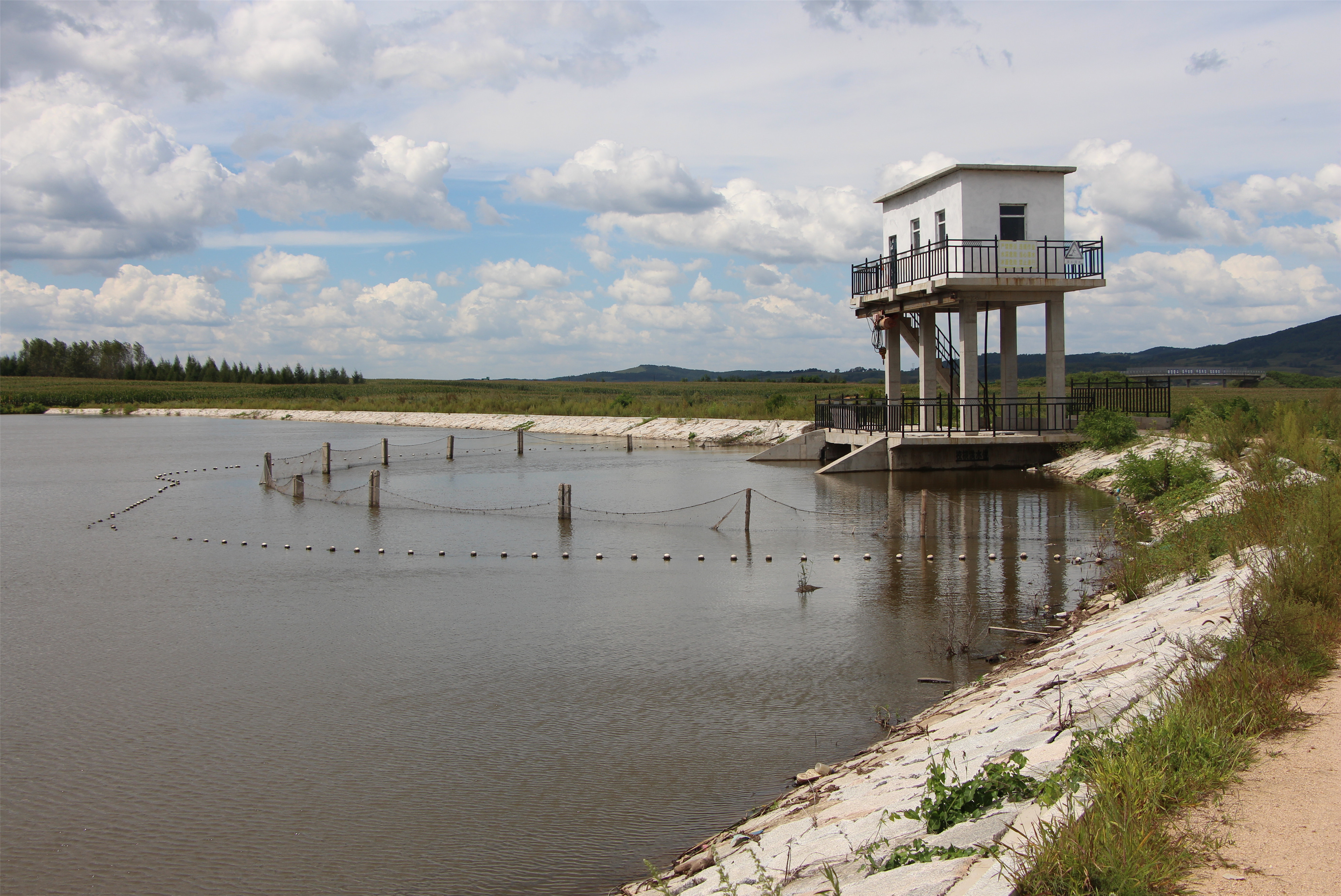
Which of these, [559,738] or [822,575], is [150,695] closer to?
[559,738]

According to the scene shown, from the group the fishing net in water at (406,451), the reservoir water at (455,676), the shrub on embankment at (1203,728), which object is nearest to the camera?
the shrub on embankment at (1203,728)

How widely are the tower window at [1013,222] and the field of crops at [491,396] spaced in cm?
902

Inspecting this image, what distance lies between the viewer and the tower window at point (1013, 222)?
98.5 feet

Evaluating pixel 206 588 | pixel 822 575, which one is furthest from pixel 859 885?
pixel 206 588

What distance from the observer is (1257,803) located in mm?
4891

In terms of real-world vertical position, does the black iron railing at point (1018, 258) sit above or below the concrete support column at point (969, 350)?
above

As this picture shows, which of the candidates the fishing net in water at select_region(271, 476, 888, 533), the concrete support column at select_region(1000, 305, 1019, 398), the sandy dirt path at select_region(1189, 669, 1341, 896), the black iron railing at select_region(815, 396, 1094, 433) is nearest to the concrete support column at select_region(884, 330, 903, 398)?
the black iron railing at select_region(815, 396, 1094, 433)

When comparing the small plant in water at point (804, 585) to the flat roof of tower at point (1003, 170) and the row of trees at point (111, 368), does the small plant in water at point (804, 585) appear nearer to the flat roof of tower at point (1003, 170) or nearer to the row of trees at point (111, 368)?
the flat roof of tower at point (1003, 170)

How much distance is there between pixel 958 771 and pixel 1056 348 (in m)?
27.8

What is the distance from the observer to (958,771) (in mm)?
6223

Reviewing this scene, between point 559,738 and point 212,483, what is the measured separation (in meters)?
28.6

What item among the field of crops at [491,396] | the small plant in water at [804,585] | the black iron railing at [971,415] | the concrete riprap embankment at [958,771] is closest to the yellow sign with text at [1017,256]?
the black iron railing at [971,415]

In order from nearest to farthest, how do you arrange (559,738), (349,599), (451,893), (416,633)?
(451,893) → (559,738) → (416,633) → (349,599)

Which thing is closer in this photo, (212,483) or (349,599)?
(349,599)
